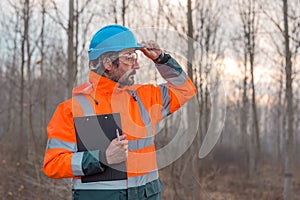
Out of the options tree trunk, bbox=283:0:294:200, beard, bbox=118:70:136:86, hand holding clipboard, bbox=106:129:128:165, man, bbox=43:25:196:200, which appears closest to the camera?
hand holding clipboard, bbox=106:129:128:165

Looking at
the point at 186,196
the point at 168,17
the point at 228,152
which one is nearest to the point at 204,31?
the point at 168,17

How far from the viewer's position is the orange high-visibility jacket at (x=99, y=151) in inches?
74.0

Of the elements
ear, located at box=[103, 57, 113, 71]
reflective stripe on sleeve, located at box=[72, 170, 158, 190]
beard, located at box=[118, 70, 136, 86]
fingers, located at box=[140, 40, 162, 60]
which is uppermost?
fingers, located at box=[140, 40, 162, 60]

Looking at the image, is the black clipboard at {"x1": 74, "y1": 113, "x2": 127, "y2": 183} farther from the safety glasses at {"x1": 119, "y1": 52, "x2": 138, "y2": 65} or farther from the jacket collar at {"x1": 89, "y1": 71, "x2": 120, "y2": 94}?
the safety glasses at {"x1": 119, "y1": 52, "x2": 138, "y2": 65}

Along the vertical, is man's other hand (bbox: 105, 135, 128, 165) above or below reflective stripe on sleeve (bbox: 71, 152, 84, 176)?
above

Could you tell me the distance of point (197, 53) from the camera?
3.77 m

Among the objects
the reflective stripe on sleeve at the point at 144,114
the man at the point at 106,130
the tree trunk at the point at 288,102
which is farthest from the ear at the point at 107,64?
the tree trunk at the point at 288,102

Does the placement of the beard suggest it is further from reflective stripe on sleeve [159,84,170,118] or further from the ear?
reflective stripe on sleeve [159,84,170,118]

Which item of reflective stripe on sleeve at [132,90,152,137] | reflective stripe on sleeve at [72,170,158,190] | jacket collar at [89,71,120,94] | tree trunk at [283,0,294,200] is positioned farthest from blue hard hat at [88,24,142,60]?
tree trunk at [283,0,294,200]

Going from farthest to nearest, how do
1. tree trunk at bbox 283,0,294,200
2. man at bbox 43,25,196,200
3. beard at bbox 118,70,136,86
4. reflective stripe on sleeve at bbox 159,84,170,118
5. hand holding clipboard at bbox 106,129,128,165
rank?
tree trunk at bbox 283,0,294,200, reflective stripe on sleeve at bbox 159,84,170,118, beard at bbox 118,70,136,86, man at bbox 43,25,196,200, hand holding clipboard at bbox 106,129,128,165

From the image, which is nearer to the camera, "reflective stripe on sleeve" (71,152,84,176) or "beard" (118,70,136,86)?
Result: "reflective stripe on sleeve" (71,152,84,176)

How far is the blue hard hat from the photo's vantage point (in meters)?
1.98

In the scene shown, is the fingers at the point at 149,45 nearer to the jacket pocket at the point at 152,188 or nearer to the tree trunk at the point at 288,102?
the jacket pocket at the point at 152,188

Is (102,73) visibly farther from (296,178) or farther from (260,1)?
(296,178)
